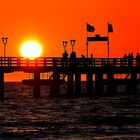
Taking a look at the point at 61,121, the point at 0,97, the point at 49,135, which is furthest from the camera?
the point at 0,97

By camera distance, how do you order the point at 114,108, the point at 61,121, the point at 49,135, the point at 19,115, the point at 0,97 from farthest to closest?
the point at 0,97, the point at 114,108, the point at 19,115, the point at 61,121, the point at 49,135

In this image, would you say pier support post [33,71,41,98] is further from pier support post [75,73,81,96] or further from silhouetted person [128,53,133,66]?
silhouetted person [128,53,133,66]

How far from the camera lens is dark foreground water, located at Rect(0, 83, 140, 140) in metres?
55.3

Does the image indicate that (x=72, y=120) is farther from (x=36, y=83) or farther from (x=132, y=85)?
(x=132, y=85)

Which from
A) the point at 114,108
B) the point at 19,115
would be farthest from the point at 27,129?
the point at 114,108

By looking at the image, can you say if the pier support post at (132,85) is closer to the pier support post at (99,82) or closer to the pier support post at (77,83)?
the pier support post at (99,82)

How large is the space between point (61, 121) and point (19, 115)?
6850mm

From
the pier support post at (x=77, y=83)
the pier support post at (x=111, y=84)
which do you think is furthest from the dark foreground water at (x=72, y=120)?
the pier support post at (x=111, y=84)

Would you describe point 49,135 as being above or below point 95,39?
below

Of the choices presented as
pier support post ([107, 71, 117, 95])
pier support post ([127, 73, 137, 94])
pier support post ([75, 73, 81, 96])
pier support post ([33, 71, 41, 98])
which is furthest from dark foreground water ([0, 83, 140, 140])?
pier support post ([127, 73, 137, 94])

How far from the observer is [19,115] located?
70750 millimetres

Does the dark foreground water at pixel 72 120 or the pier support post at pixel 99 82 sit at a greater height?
the pier support post at pixel 99 82

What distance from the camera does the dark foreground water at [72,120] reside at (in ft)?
181

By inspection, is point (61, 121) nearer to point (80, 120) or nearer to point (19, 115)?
point (80, 120)
